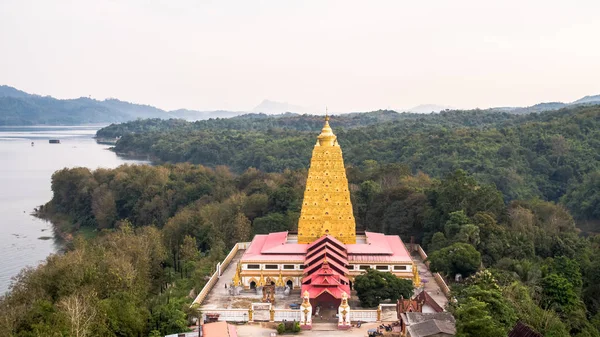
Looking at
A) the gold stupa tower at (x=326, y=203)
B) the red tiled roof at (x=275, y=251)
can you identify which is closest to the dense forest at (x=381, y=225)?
the red tiled roof at (x=275, y=251)

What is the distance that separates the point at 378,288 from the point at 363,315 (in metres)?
2.26

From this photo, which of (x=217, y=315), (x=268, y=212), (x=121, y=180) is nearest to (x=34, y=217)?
(x=121, y=180)

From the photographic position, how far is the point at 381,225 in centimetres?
5228

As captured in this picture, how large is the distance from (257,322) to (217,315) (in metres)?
2.10

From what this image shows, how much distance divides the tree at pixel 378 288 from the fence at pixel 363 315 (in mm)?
1435

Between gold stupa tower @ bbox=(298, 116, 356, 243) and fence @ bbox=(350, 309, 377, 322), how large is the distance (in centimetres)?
904

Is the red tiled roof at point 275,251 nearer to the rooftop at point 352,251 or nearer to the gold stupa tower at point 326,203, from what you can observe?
the rooftop at point 352,251

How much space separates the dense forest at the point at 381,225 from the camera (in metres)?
27.0

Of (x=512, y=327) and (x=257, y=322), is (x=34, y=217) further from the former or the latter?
(x=512, y=327)

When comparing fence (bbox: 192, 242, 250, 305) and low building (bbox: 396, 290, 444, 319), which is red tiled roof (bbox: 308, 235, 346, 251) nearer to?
fence (bbox: 192, 242, 250, 305)

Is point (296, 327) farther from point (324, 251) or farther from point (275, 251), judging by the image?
point (275, 251)

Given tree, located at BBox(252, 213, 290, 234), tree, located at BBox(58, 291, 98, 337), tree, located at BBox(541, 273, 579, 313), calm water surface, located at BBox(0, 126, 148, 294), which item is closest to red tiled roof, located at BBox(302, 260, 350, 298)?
tree, located at BBox(541, 273, 579, 313)

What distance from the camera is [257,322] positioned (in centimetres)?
3103

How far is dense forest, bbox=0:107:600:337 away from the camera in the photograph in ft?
88.4
